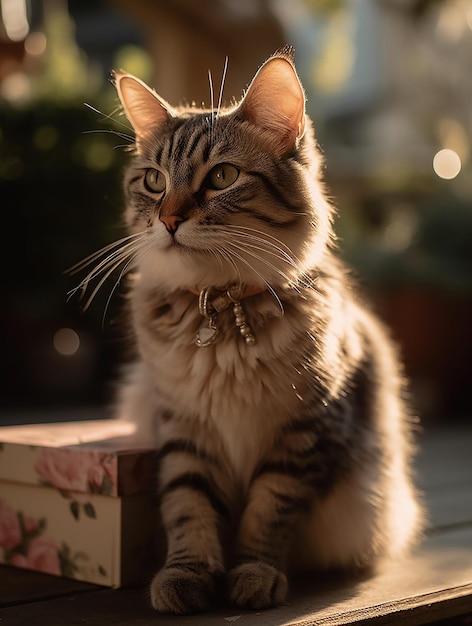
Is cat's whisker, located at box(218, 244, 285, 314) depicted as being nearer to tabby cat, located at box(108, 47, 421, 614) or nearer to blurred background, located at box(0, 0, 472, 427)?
tabby cat, located at box(108, 47, 421, 614)

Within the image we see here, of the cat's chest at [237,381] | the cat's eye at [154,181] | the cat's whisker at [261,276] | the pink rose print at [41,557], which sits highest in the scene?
the cat's eye at [154,181]

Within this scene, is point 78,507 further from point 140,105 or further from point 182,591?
point 140,105

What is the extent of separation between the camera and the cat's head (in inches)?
47.4

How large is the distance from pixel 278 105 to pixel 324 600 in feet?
2.46

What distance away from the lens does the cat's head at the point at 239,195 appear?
1.21 m

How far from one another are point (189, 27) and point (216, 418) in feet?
11.4

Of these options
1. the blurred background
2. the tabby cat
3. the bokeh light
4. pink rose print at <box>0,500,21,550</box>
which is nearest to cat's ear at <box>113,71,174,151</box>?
the tabby cat

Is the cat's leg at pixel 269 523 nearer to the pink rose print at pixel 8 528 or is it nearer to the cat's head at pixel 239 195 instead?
the cat's head at pixel 239 195

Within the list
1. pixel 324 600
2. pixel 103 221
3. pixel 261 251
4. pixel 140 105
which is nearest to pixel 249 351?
pixel 261 251

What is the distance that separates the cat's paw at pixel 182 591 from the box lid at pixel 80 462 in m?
0.18

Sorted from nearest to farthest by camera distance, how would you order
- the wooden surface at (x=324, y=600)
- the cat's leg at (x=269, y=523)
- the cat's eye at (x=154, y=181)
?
1. the wooden surface at (x=324, y=600)
2. the cat's leg at (x=269, y=523)
3. the cat's eye at (x=154, y=181)

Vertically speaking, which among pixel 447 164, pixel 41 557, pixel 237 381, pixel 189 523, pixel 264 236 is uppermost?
pixel 447 164

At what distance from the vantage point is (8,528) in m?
1.42

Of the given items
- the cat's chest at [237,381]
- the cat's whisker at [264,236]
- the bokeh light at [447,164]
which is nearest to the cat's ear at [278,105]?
the cat's whisker at [264,236]
